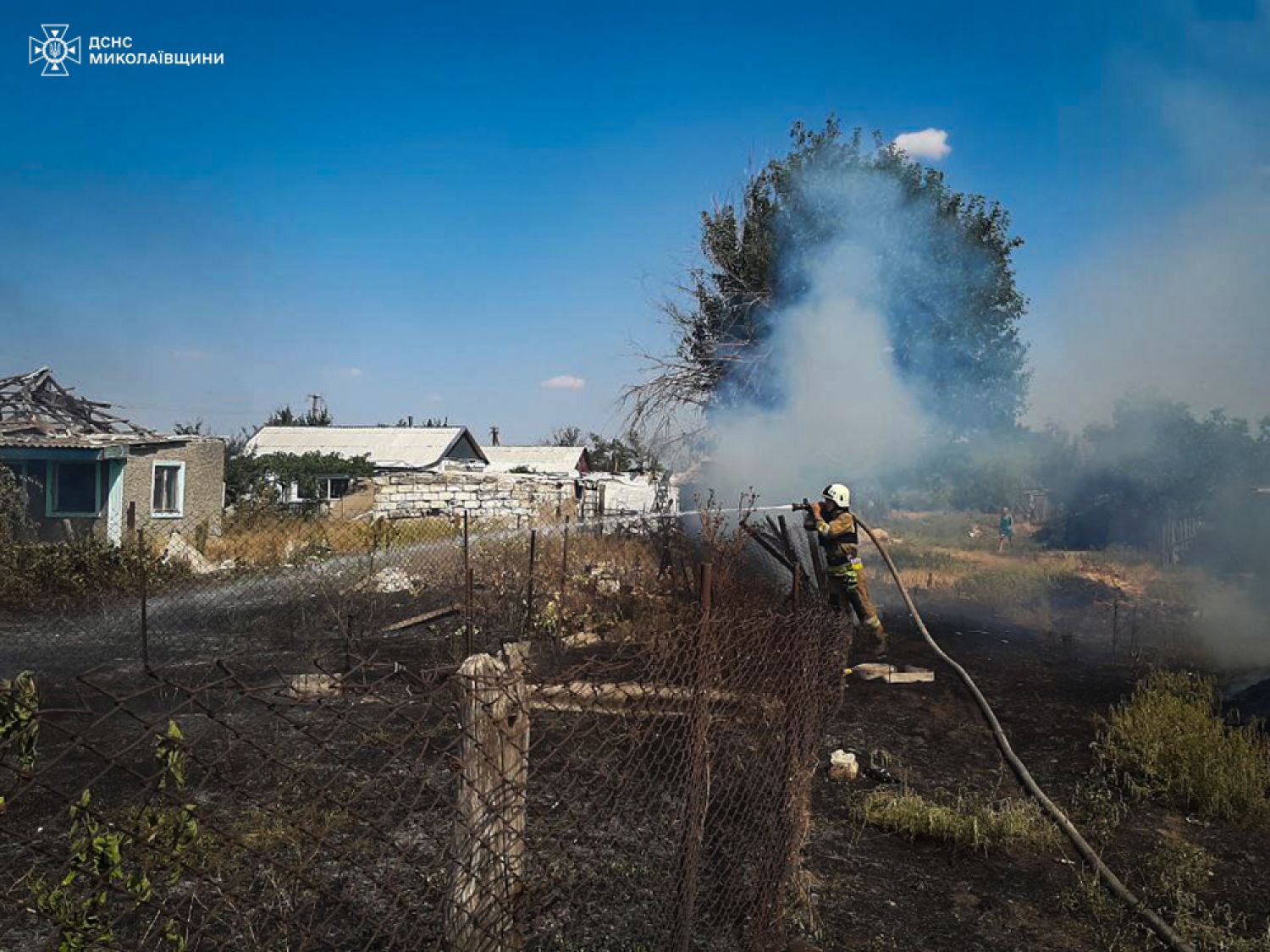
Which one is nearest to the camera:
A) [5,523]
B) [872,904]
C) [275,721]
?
[872,904]

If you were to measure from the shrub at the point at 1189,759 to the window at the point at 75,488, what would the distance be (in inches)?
700

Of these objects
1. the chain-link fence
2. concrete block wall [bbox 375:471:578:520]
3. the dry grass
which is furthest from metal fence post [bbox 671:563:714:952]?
concrete block wall [bbox 375:471:578:520]

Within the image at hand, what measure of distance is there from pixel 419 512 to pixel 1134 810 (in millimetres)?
16477

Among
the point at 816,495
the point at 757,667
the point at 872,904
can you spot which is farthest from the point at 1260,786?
the point at 816,495

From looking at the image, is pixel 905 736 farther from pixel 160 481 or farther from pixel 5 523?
pixel 160 481

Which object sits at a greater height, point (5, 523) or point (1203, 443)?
point (1203, 443)

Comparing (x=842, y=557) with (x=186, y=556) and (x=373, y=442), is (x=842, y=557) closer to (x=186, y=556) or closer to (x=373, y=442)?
(x=186, y=556)

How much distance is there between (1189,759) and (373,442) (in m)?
31.2

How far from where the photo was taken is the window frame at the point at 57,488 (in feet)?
55.1

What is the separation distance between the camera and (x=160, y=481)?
18703 millimetres

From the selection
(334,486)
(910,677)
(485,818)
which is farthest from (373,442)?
Result: (485,818)

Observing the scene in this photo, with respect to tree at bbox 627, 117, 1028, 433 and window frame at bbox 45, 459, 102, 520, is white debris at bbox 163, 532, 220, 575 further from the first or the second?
tree at bbox 627, 117, 1028, 433

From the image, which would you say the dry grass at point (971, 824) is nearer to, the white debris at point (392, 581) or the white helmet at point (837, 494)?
the white helmet at point (837, 494)

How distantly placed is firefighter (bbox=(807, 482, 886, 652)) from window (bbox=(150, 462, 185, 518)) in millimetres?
14667
